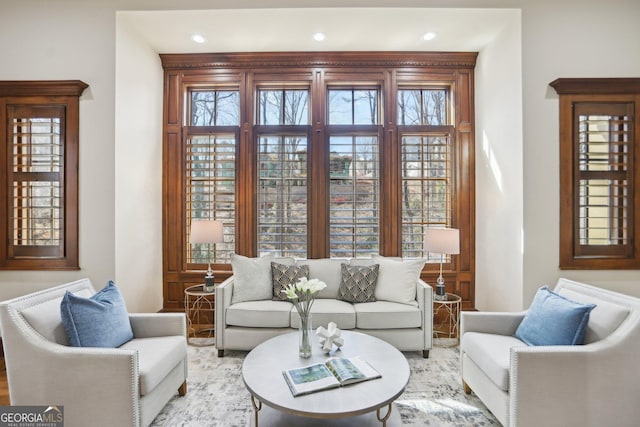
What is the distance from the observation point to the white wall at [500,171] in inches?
124

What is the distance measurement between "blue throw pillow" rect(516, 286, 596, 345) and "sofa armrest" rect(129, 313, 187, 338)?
99.5 inches

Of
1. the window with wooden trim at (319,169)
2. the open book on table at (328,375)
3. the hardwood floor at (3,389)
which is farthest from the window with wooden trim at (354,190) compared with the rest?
the hardwood floor at (3,389)

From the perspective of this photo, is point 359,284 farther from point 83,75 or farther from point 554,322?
point 83,75

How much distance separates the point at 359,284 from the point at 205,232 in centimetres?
177

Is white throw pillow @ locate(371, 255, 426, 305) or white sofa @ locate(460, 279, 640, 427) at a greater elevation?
white throw pillow @ locate(371, 255, 426, 305)

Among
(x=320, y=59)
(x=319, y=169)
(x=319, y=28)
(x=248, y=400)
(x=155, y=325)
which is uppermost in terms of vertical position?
(x=319, y=28)

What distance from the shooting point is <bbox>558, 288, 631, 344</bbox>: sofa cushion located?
6.13ft

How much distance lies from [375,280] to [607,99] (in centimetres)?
292

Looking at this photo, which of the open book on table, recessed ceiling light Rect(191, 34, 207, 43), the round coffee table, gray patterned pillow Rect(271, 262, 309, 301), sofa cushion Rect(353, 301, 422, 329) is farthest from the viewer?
recessed ceiling light Rect(191, 34, 207, 43)

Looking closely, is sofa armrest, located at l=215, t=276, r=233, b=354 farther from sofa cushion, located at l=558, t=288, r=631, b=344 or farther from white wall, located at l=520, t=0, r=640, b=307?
white wall, located at l=520, t=0, r=640, b=307

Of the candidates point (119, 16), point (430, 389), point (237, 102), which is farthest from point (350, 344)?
point (119, 16)

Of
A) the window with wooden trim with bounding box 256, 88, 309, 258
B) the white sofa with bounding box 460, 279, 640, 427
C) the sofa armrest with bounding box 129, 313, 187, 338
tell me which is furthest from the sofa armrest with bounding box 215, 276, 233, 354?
the white sofa with bounding box 460, 279, 640, 427

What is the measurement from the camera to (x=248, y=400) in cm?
238

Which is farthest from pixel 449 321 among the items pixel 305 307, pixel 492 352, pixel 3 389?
pixel 3 389
